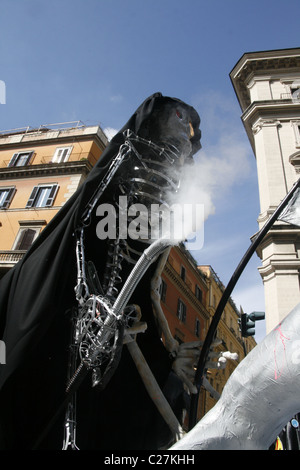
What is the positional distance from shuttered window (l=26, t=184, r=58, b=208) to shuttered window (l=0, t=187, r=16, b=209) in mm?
1551

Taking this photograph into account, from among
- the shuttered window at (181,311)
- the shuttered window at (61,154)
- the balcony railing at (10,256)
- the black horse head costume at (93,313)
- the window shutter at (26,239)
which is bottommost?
the black horse head costume at (93,313)

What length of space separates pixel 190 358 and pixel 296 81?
19.5m

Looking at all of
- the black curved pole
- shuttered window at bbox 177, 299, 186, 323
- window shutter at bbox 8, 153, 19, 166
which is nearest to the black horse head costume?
the black curved pole

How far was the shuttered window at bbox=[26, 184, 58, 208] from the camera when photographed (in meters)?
20.4

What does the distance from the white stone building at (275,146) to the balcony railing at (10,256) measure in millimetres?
12428

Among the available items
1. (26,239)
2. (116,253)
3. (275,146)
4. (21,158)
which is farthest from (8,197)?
(116,253)

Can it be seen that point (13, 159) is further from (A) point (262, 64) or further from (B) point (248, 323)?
(B) point (248, 323)

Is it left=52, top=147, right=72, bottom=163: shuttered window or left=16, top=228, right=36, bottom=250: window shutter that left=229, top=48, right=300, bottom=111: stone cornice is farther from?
left=16, top=228, right=36, bottom=250: window shutter

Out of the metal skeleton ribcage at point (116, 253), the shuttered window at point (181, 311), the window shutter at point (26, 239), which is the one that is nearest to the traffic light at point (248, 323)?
the metal skeleton ribcage at point (116, 253)

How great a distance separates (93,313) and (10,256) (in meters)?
16.5

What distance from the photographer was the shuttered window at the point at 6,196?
2131 cm

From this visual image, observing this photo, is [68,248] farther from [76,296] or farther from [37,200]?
[37,200]

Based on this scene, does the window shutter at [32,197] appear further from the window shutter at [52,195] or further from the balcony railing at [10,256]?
the balcony railing at [10,256]

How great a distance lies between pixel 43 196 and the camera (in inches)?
821
